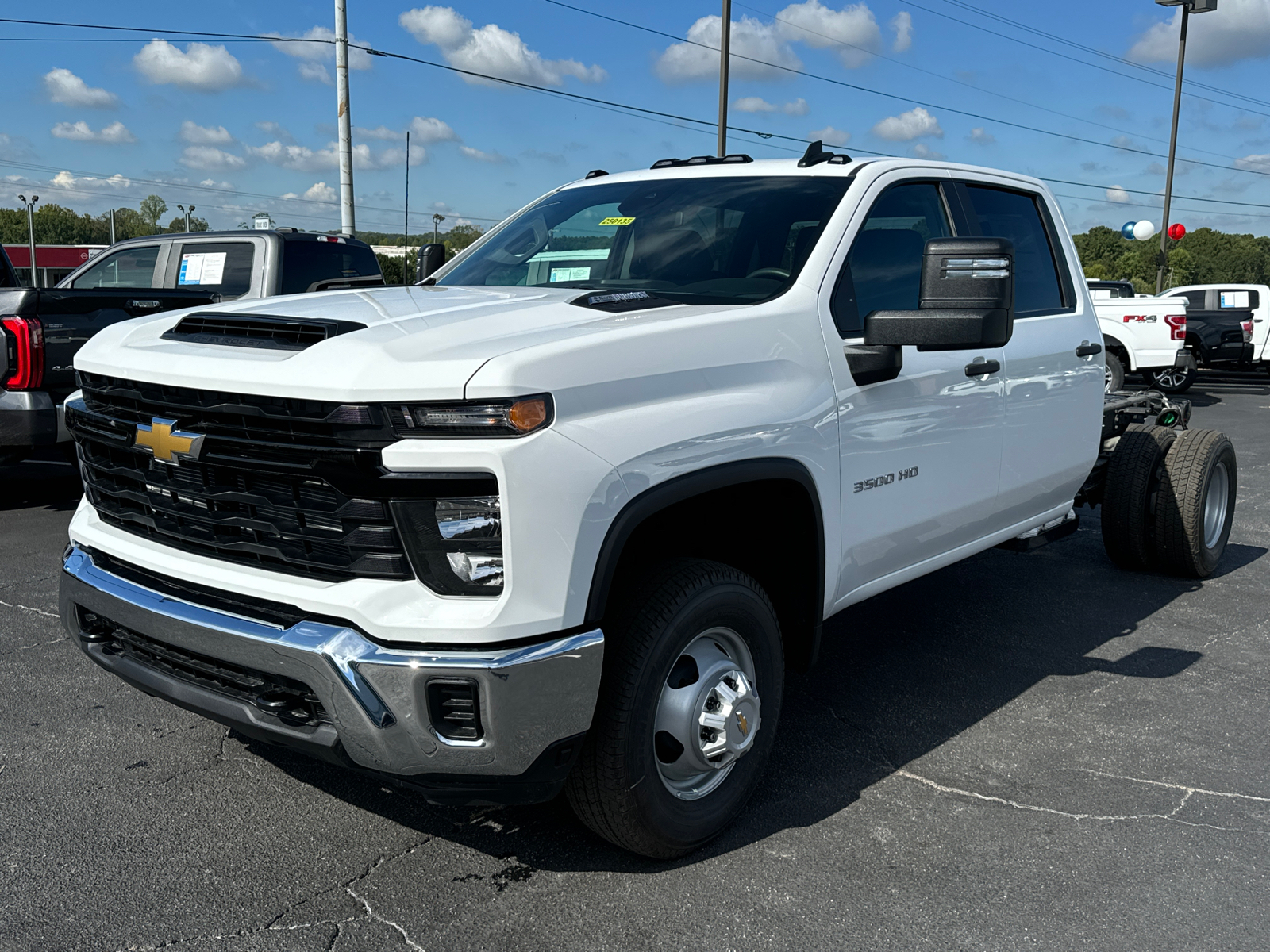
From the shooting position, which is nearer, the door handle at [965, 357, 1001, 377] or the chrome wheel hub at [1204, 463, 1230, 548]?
the door handle at [965, 357, 1001, 377]

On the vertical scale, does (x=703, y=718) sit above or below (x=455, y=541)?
below

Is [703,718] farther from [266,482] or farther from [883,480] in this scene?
[266,482]

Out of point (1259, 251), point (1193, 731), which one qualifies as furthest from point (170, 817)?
point (1259, 251)

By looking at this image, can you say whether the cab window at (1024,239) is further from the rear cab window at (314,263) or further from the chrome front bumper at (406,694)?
the rear cab window at (314,263)

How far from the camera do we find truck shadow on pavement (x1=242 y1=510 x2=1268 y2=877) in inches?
127

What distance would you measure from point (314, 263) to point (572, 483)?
752cm

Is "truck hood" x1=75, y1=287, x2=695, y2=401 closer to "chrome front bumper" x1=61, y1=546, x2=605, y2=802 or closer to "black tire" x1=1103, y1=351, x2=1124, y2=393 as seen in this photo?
"chrome front bumper" x1=61, y1=546, x2=605, y2=802

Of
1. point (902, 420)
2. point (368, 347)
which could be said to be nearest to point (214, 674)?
point (368, 347)

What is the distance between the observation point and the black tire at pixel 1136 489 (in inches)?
234

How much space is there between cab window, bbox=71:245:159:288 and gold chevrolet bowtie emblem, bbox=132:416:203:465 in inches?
286

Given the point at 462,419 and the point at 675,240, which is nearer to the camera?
the point at 462,419

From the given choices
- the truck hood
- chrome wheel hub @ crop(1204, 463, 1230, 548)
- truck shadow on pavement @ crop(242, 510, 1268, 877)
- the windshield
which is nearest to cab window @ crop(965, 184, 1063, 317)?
the windshield

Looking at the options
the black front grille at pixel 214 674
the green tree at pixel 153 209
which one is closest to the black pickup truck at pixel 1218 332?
the black front grille at pixel 214 674

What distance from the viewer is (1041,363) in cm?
443
